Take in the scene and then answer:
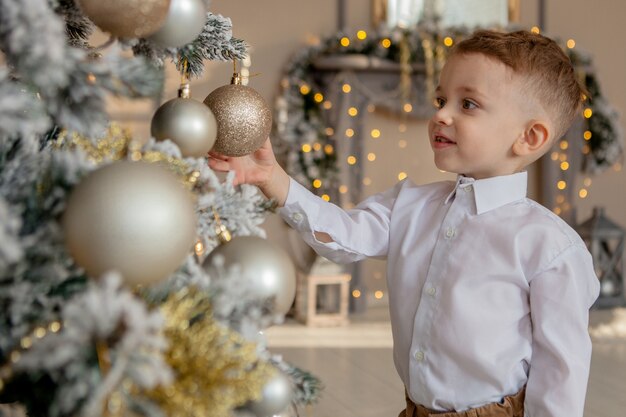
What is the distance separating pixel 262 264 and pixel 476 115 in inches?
31.7

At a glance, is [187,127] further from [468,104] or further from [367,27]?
[367,27]

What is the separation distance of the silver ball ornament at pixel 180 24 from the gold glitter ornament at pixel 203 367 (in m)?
0.29

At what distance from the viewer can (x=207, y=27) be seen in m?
0.93

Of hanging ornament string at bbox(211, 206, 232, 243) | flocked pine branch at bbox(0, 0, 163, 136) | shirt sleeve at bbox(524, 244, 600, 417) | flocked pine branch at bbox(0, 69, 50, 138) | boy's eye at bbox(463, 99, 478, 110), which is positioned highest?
flocked pine branch at bbox(0, 0, 163, 136)

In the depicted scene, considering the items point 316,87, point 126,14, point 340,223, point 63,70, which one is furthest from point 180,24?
point 316,87

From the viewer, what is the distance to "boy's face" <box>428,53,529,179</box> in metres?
1.40

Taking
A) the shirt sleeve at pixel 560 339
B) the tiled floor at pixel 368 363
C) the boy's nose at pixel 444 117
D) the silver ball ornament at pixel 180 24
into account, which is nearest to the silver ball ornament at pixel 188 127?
the silver ball ornament at pixel 180 24

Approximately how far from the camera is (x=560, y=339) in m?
1.28

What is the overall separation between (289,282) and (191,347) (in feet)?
0.67

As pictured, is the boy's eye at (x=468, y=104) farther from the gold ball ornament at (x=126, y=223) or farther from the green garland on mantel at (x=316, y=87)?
the green garland on mantel at (x=316, y=87)

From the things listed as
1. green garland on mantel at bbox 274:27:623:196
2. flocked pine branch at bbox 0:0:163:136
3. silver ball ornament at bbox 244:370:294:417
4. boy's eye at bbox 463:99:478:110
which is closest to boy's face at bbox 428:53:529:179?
boy's eye at bbox 463:99:478:110

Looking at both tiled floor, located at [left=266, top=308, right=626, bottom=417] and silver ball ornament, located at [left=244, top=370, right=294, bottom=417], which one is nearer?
silver ball ornament, located at [left=244, top=370, right=294, bottom=417]

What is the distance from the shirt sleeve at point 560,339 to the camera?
126cm

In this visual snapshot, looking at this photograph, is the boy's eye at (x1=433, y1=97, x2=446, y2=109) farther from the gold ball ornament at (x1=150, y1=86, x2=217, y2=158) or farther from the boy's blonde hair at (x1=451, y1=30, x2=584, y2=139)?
the gold ball ornament at (x1=150, y1=86, x2=217, y2=158)
